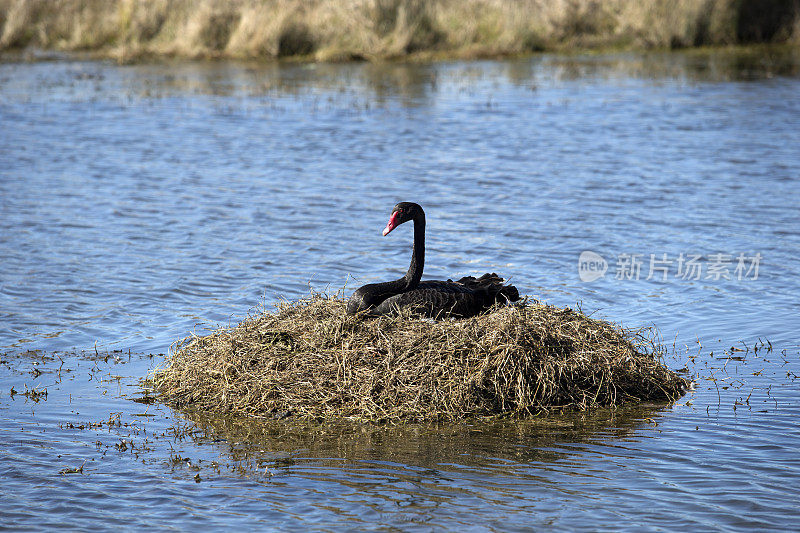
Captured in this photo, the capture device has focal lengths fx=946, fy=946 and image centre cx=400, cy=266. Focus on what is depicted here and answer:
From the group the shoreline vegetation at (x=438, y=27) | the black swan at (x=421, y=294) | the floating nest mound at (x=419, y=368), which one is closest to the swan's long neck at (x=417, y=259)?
the black swan at (x=421, y=294)

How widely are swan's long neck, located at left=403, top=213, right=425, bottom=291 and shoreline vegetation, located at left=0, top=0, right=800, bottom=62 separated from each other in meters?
28.1

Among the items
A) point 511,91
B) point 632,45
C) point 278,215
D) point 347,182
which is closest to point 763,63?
point 632,45

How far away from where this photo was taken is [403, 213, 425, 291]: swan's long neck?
9055 mm

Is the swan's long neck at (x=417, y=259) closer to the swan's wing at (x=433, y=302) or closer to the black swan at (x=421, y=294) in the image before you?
the black swan at (x=421, y=294)

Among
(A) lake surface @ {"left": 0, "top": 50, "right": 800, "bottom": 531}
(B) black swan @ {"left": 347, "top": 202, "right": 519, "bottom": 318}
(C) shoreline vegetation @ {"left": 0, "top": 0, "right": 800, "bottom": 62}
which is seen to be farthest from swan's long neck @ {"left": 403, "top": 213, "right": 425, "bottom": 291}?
(C) shoreline vegetation @ {"left": 0, "top": 0, "right": 800, "bottom": 62}

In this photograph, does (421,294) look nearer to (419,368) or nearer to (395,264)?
(419,368)

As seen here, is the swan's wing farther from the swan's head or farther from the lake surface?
the lake surface

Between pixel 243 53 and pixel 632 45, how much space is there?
15.5 metres

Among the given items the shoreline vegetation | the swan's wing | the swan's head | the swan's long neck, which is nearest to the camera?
the swan's wing

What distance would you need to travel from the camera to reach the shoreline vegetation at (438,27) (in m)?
36.1

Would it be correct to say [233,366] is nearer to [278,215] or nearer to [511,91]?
[278,215]

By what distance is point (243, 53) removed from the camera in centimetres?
3819

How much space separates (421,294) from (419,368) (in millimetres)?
932

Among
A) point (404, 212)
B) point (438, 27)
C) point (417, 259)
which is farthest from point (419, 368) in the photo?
point (438, 27)
